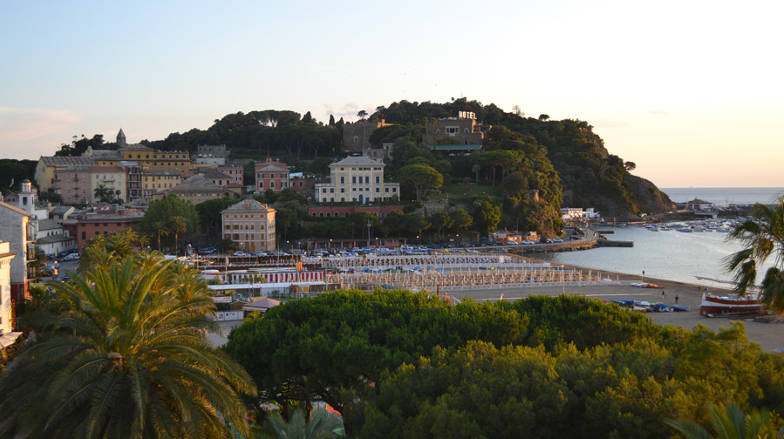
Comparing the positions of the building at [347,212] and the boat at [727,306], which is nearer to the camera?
the boat at [727,306]

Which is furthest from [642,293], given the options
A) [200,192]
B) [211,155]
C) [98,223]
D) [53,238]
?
[211,155]

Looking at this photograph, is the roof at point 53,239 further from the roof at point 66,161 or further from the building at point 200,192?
the roof at point 66,161

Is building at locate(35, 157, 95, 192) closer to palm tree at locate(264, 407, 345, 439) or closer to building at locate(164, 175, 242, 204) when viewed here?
building at locate(164, 175, 242, 204)

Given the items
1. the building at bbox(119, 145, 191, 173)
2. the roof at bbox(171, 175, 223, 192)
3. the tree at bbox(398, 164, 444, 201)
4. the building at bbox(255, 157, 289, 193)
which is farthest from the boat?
the building at bbox(119, 145, 191, 173)

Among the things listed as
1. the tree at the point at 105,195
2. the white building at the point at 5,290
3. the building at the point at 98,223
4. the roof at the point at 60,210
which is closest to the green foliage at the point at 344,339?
the white building at the point at 5,290

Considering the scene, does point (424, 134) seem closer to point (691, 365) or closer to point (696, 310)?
point (696, 310)

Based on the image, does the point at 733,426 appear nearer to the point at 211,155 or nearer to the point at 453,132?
the point at 453,132

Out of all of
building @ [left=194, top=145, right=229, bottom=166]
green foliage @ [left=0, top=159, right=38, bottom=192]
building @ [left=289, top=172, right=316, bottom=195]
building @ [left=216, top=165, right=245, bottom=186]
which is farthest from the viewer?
building @ [left=194, top=145, right=229, bottom=166]
